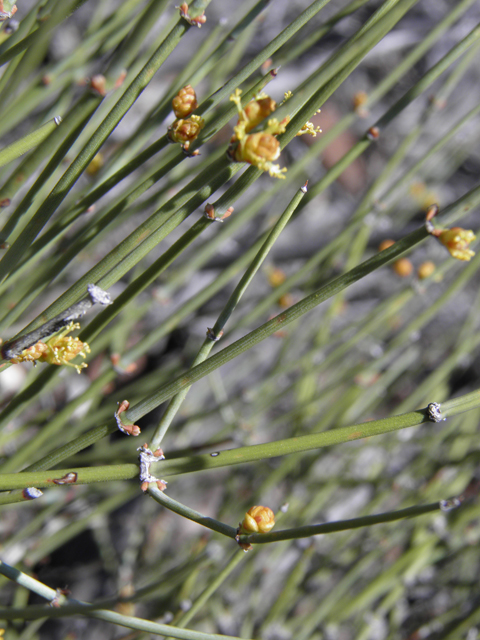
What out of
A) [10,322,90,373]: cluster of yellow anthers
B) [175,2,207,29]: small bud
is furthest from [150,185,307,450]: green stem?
[175,2,207,29]: small bud

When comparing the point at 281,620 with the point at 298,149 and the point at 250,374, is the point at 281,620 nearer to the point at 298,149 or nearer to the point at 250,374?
the point at 250,374

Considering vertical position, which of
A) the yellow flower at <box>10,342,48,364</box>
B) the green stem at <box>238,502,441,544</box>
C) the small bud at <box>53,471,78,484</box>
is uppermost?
the yellow flower at <box>10,342,48,364</box>

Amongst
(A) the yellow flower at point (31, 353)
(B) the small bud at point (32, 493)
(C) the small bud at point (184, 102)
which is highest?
(C) the small bud at point (184, 102)

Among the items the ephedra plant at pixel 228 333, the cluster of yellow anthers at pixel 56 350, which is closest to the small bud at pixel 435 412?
the ephedra plant at pixel 228 333

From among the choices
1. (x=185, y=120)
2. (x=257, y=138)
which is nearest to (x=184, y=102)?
(x=185, y=120)

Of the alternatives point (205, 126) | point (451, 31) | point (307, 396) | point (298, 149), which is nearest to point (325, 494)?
point (307, 396)

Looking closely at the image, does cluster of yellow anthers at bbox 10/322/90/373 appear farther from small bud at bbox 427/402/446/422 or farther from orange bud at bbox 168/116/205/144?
small bud at bbox 427/402/446/422

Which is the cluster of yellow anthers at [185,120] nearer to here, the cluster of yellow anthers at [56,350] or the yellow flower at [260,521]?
the cluster of yellow anthers at [56,350]
